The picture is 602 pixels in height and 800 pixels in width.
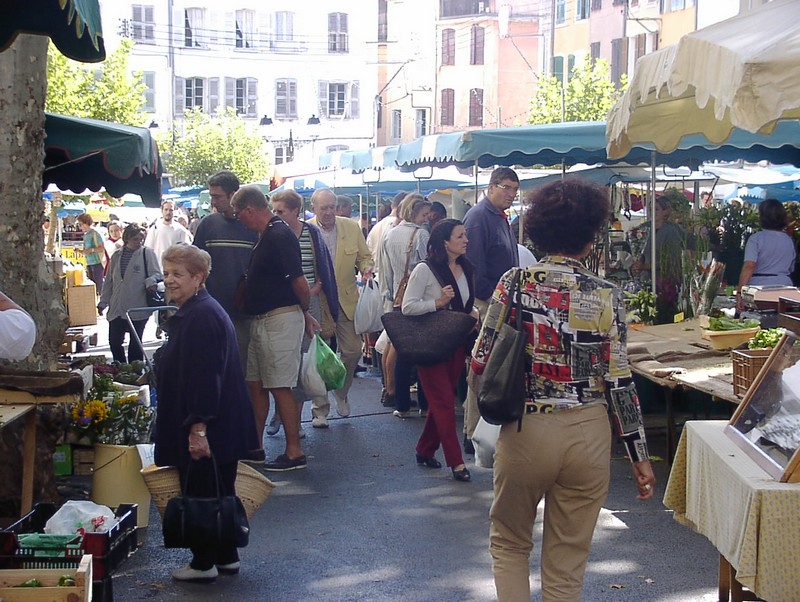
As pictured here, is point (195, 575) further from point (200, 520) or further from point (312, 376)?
point (312, 376)

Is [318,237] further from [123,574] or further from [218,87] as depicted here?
[218,87]

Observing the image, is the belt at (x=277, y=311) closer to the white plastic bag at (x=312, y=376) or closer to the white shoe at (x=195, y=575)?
the white plastic bag at (x=312, y=376)

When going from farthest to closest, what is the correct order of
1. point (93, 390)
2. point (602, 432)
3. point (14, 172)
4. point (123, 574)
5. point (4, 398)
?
point (93, 390) → point (14, 172) → point (123, 574) → point (4, 398) → point (602, 432)

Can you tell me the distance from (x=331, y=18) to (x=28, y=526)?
5442 centimetres

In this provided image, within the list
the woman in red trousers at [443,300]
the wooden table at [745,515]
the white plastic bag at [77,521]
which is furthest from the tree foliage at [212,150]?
the wooden table at [745,515]

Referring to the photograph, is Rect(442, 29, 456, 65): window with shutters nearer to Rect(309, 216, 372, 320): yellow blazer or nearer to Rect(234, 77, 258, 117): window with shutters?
Rect(234, 77, 258, 117): window with shutters

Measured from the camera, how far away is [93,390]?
6.87 meters

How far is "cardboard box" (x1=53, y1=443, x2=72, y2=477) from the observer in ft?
20.5

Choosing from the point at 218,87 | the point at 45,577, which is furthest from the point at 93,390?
the point at 218,87

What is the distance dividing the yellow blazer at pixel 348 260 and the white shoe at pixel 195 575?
4692 millimetres

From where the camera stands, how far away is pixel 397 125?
194 ft

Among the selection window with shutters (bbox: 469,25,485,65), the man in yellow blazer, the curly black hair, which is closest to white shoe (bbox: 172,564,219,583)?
the curly black hair

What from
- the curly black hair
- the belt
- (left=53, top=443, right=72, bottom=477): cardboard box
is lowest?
(left=53, top=443, right=72, bottom=477): cardboard box

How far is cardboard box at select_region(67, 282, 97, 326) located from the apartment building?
127ft
